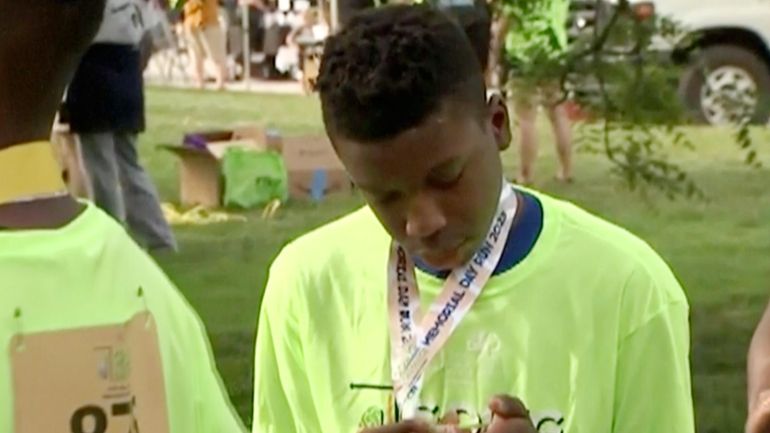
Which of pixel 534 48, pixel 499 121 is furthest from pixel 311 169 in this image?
pixel 499 121

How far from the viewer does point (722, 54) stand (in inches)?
542

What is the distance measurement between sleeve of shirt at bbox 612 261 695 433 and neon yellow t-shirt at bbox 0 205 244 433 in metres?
0.72

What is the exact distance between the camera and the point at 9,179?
186 cm

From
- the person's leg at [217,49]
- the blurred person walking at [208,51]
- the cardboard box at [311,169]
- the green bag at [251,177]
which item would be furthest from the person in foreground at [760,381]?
the person's leg at [217,49]

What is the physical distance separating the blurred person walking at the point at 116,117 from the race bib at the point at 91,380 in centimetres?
608

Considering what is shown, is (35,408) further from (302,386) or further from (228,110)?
(228,110)

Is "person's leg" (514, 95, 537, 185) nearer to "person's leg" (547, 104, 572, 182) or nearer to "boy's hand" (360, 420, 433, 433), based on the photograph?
"person's leg" (547, 104, 572, 182)

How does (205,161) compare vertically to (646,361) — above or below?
below

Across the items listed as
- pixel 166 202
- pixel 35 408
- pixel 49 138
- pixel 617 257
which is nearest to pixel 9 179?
pixel 49 138

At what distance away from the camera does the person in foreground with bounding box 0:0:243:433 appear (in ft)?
6.07

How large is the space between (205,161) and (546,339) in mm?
8576

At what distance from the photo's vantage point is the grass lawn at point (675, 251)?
6.92 meters

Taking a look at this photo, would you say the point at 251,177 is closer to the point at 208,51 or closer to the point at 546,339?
the point at 546,339

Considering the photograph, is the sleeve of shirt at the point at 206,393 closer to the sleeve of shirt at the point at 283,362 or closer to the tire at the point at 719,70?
the sleeve of shirt at the point at 283,362
